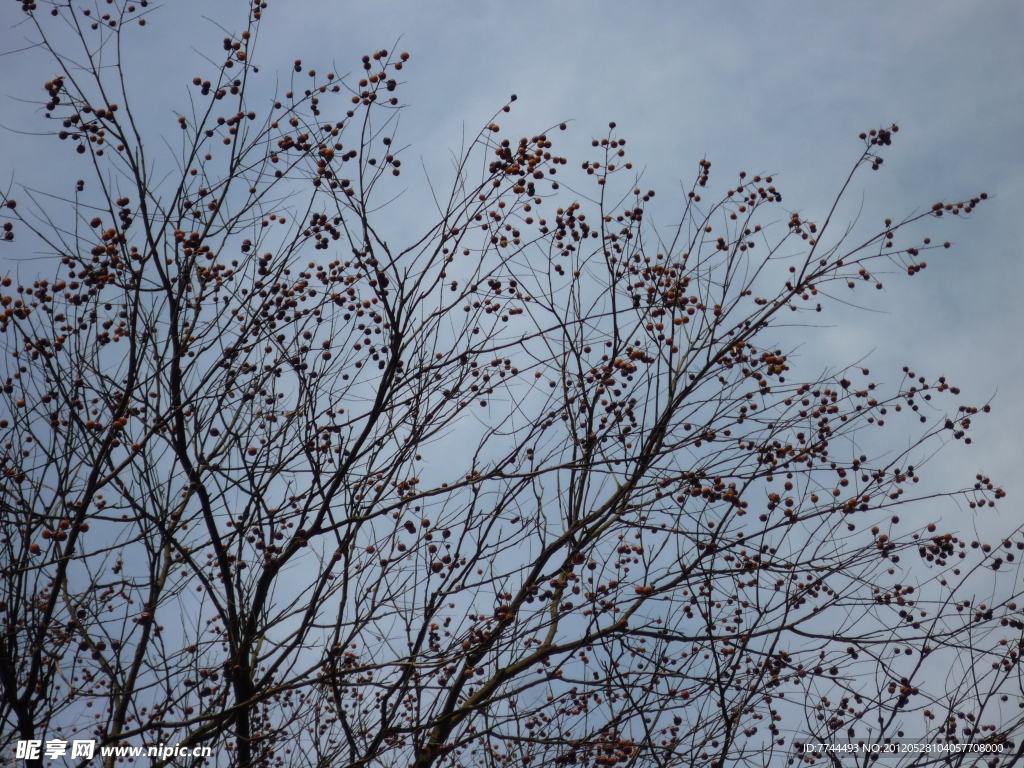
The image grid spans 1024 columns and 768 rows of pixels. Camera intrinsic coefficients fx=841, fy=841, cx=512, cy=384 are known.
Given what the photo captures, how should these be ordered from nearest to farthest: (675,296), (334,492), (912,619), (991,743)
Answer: (991,743) < (334,492) < (912,619) < (675,296)

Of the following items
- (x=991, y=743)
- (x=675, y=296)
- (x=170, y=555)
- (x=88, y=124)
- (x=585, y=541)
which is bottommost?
(x=991, y=743)

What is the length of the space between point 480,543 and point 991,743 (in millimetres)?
3033

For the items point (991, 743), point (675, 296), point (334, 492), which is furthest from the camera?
point (675, 296)

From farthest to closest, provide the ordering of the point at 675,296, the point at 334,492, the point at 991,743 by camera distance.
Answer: the point at 675,296 < the point at 334,492 < the point at 991,743

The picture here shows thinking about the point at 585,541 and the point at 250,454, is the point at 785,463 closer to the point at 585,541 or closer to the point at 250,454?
the point at 585,541

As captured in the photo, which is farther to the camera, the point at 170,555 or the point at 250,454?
the point at 170,555

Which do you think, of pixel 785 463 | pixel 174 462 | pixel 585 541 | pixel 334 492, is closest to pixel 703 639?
pixel 585 541

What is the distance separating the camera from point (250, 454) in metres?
5.48

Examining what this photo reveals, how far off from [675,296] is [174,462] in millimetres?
3466

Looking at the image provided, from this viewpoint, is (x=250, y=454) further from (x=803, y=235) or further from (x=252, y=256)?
(x=803, y=235)

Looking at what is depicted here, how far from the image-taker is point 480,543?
17.1ft

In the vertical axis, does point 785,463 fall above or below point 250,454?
below

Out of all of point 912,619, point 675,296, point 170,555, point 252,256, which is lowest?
point 912,619

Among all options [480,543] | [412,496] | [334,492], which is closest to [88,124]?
[334,492]
